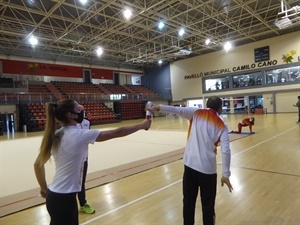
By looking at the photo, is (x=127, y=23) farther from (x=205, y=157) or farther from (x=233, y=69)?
(x=205, y=157)

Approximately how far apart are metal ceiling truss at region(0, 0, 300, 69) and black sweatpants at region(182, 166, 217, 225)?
1279 centimetres

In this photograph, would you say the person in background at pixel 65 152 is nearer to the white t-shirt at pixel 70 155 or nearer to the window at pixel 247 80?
the white t-shirt at pixel 70 155

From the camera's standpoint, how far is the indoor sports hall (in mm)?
3590

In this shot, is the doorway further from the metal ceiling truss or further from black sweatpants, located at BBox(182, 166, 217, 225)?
black sweatpants, located at BBox(182, 166, 217, 225)

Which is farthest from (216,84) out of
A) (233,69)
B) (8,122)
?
(8,122)

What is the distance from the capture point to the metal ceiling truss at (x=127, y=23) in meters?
14.2

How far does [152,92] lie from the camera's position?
31.7 metres

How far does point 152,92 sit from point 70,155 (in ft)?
98.9

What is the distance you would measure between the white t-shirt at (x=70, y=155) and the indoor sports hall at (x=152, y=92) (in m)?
0.30

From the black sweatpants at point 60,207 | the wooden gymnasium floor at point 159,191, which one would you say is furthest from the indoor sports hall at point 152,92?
the black sweatpants at point 60,207

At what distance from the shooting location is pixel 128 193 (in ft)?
13.0

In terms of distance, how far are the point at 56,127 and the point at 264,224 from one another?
8.54 ft

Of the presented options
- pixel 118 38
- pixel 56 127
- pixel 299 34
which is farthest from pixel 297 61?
pixel 56 127

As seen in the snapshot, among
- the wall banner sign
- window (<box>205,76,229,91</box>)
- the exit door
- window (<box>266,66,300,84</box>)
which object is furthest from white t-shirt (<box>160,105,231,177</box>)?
window (<box>205,76,229,91</box>)
